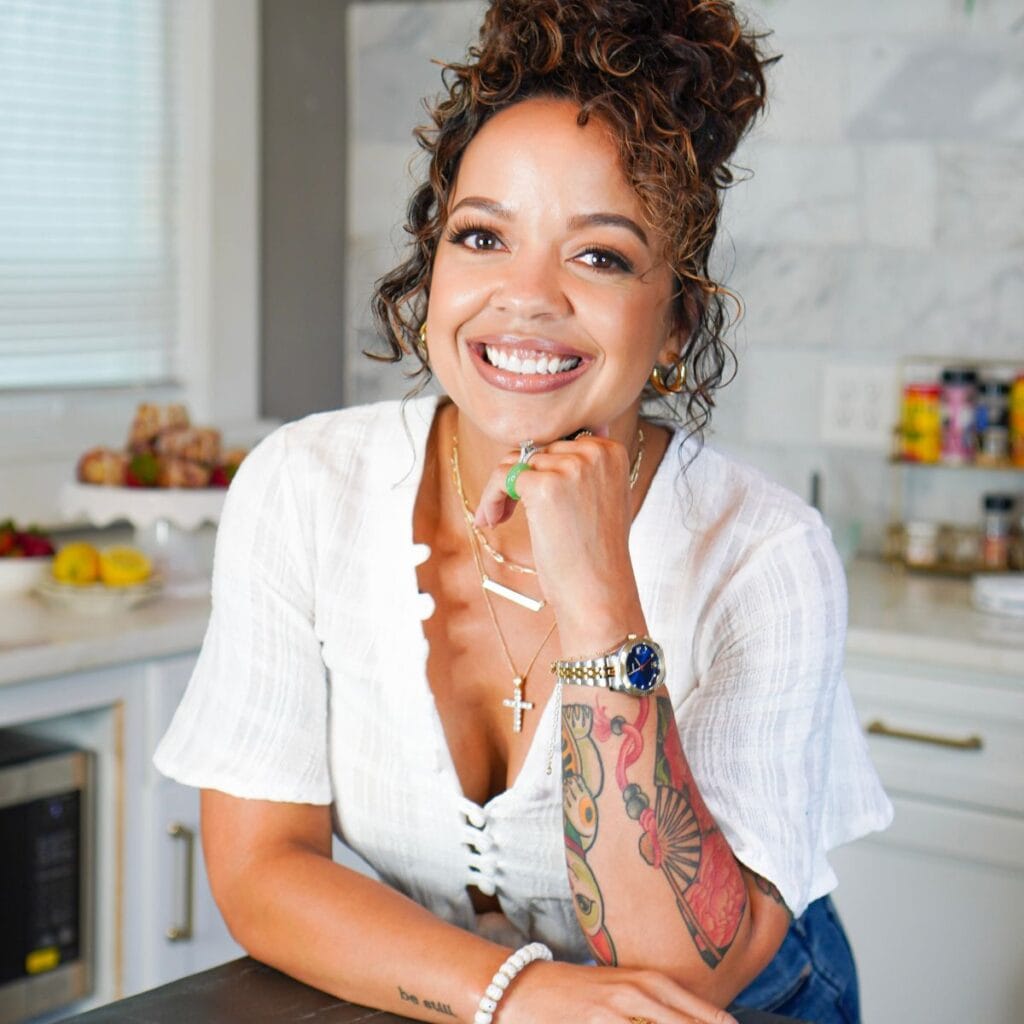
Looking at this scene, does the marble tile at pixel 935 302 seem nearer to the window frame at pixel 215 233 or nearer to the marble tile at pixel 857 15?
the marble tile at pixel 857 15

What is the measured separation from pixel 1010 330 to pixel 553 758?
164 centimetres

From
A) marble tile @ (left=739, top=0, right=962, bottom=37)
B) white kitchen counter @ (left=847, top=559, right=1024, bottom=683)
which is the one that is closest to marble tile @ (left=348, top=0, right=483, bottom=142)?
marble tile @ (left=739, top=0, right=962, bottom=37)

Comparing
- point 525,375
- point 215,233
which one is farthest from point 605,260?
point 215,233

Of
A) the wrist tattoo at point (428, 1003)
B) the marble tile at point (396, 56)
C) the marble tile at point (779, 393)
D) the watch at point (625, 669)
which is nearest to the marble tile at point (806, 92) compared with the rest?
the marble tile at point (779, 393)

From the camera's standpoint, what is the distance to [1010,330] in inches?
106

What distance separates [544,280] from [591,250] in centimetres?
5

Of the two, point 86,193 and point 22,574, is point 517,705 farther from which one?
point 86,193

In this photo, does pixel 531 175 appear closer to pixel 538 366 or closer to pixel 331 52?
pixel 538 366

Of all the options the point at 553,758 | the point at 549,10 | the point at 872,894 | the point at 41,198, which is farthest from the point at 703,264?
the point at 41,198

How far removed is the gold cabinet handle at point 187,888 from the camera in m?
2.26

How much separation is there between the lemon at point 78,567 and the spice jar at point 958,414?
142 cm

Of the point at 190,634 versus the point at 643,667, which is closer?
the point at 643,667

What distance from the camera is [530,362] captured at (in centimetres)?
132

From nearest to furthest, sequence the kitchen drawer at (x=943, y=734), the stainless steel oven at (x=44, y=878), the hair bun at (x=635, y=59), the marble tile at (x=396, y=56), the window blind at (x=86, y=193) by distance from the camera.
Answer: the hair bun at (x=635, y=59)
the stainless steel oven at (x=44, y=878)
the kitchen drawer at (x=943, y=734)
the window blind at (x=86, y=193)
the marble tile at (x=396, y=56)
